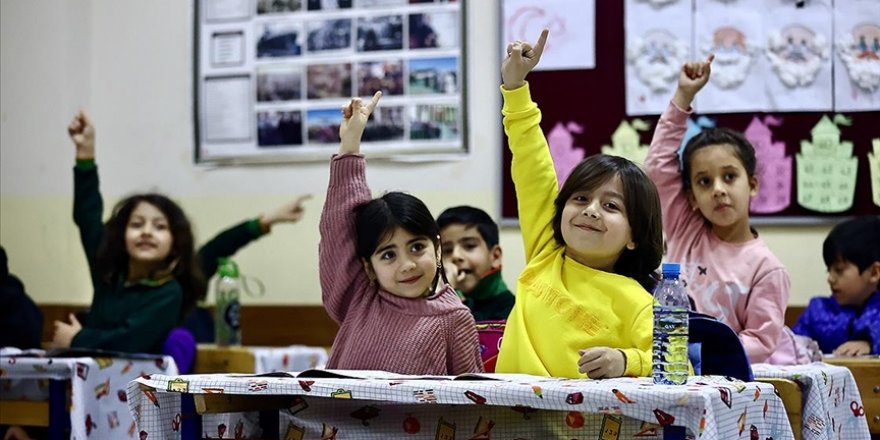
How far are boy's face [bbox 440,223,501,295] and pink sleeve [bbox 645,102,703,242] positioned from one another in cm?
49

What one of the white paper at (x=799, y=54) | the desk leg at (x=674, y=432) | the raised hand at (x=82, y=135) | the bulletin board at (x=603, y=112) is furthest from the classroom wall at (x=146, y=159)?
the desk leg at (x=674, y=432)

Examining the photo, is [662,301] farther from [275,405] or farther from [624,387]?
[275,405]

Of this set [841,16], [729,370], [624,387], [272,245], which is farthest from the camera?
[272,245]

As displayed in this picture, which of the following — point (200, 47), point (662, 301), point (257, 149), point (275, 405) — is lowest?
point (275, 405)

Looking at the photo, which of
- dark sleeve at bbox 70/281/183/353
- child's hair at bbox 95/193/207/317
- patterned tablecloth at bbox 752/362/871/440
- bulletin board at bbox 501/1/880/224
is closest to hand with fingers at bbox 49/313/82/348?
dark sleeve at bbox 70/281/183/353

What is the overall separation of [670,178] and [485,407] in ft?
3.84

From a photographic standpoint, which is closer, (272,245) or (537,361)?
(537,361)

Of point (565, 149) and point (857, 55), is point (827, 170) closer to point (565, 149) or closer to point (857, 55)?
point (857, 55)

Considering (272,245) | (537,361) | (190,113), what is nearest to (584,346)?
(537,361)

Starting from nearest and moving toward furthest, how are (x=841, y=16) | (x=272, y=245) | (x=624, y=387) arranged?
(x=624, y=387) → (x=841, y=16) → (x=272, y=245)

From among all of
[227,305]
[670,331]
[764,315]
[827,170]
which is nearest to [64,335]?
[227,305]

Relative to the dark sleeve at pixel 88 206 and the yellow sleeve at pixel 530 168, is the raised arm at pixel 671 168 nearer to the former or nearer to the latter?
the yellow sleeve at pixel 530 168

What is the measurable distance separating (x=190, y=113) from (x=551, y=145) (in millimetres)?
1559

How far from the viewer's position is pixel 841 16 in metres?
4.03
